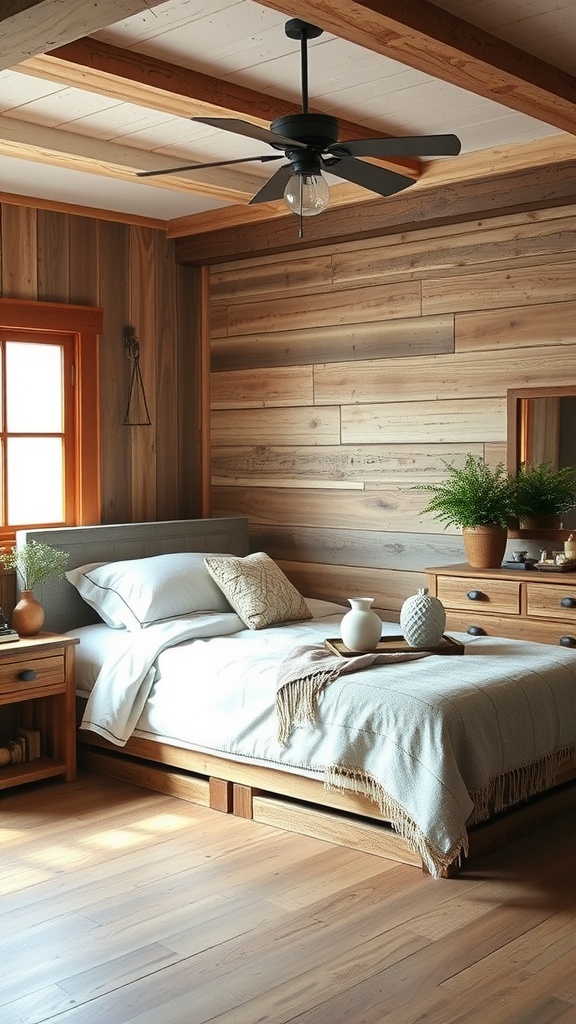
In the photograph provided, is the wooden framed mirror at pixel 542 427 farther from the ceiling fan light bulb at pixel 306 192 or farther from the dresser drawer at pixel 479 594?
the ceiling fan light bulb at pixel 306 192

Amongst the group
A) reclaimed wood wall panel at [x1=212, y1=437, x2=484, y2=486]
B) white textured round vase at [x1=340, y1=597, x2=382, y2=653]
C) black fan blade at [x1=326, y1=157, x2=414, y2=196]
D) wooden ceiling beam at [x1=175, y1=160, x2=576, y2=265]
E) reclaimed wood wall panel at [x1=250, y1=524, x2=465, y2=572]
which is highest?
wooden ceiling beam at [x1=175, y1=160, x2=576, y2=265]

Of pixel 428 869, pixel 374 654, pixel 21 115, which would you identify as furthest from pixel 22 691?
pixel 21 115

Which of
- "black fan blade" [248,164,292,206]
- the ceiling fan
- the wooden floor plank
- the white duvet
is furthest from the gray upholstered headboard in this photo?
the ceiling fan

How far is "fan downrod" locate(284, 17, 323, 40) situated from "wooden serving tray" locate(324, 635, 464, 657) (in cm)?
210

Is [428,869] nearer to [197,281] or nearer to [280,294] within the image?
[280,294]

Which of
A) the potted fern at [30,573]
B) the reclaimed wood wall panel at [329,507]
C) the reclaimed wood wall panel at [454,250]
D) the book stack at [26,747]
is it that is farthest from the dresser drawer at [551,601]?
the book stack at [26,747]

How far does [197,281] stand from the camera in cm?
607

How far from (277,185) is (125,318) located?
2345 millimetres

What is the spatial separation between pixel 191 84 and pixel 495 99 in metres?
1.00

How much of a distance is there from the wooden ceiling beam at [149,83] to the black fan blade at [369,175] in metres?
0.55

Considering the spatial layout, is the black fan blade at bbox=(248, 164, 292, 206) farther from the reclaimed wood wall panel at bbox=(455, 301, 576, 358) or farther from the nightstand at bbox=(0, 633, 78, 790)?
the nightstand at bbox=(0, 633, 78, 790)

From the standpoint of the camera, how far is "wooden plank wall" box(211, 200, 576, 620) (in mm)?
4734

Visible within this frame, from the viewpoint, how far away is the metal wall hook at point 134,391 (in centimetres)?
568

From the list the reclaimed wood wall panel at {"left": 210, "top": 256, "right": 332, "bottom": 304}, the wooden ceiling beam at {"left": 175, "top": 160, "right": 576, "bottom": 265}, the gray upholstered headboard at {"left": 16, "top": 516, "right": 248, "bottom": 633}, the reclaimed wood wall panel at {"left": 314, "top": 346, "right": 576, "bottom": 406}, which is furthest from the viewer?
the reclaimed wood wall panel at {"left": 210, "top": 256, "right": 332, "bottom": 304}
